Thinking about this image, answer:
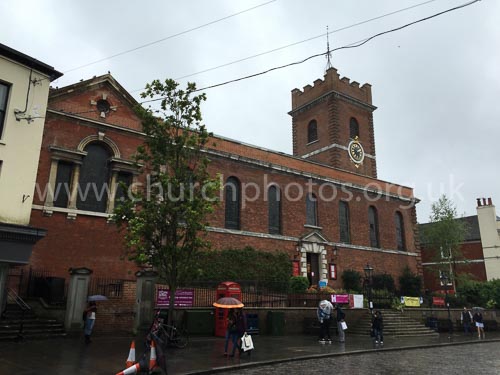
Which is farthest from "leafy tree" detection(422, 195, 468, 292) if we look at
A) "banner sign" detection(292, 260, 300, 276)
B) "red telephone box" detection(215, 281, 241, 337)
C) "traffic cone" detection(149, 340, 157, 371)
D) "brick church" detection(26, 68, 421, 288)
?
"traffic cone" detection(149, 340, 157, 371)

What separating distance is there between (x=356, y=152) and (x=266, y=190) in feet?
45.8

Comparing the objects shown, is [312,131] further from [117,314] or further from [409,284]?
[117,314]

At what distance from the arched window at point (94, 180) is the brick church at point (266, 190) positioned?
51mm

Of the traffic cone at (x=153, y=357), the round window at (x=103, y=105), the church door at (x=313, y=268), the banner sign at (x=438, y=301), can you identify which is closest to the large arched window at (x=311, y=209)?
the church door at (x=313, y=268)

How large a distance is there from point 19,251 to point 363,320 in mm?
17142

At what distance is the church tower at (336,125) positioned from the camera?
121 ft

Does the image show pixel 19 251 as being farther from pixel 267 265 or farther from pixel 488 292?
pixel 488 292

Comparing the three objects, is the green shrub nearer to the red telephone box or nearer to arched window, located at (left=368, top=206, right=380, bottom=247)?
the red telephone box

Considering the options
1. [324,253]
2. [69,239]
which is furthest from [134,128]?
[324,253]

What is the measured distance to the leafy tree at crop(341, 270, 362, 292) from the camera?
29.8 metres

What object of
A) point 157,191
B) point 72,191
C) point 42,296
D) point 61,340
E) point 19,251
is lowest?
point 61,340

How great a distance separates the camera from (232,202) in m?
26.4

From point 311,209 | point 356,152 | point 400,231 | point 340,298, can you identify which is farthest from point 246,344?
point 356,152

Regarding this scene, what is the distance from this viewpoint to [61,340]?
14.2 metres
